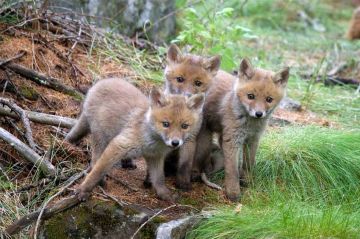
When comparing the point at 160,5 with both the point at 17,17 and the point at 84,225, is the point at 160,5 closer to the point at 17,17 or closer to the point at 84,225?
the point at 17,17

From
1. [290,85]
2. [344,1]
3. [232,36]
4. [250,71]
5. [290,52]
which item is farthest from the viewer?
[344,1]

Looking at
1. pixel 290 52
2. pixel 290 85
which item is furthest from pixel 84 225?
pixel 290 52

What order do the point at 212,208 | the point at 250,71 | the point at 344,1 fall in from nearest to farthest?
the point at 212,208 → the point at 250,71 → the point at 344,1

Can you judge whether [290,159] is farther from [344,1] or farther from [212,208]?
[344,1]

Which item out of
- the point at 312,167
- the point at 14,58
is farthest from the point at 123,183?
the point at 14,58

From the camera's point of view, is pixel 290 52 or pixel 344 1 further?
pixel 344 1

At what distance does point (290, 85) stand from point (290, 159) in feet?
12.6

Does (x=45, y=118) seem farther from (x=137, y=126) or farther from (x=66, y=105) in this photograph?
(x=137, y=126)

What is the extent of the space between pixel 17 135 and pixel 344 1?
50.4 feet

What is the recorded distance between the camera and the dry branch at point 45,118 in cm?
650

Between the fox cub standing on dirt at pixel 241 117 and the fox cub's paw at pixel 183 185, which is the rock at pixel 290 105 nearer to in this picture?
the fox cub standing on dirt at pixel 241 117

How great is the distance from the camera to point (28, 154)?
6.03 metres

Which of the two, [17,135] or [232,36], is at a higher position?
[232,36]

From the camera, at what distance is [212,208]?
18.9 feet
